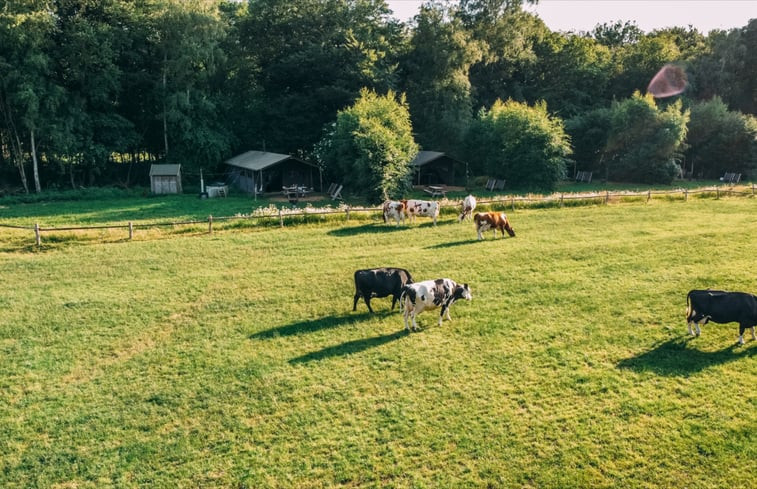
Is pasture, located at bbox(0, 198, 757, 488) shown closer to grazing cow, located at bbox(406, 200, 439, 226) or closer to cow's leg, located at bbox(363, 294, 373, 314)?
cow's leg, located at bbox(363, 294, 373, 314)

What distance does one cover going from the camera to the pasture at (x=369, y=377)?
8.41 metres

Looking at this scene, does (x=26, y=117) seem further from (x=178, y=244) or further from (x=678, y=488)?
(x=678, y=488)

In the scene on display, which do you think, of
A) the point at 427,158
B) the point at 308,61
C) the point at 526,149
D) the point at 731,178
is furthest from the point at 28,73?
the point at 731,178

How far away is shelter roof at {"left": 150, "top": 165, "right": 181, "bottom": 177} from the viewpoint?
41.2m

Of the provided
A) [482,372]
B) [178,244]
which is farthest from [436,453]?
[178,244]

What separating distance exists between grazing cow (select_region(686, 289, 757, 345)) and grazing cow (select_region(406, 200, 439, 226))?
45.9ft

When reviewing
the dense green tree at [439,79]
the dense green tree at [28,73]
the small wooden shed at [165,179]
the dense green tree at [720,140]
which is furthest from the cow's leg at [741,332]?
the dense green tree at [720,140]

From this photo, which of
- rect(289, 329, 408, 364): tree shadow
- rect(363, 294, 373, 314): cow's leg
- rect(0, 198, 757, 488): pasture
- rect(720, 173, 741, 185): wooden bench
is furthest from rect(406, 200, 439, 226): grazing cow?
rect(720, 173, 741, 185): wooden bench

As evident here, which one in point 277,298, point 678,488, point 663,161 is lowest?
point 678,488

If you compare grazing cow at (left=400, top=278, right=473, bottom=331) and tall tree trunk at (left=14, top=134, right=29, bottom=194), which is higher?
tall tree trunk at (left=14, top=134, right=29, bottom=194)

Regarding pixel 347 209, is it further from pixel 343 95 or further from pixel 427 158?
pixel 343 95

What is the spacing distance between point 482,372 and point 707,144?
54.0 metres

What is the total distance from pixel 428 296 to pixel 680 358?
5735 mm

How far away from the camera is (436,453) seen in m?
8.64
